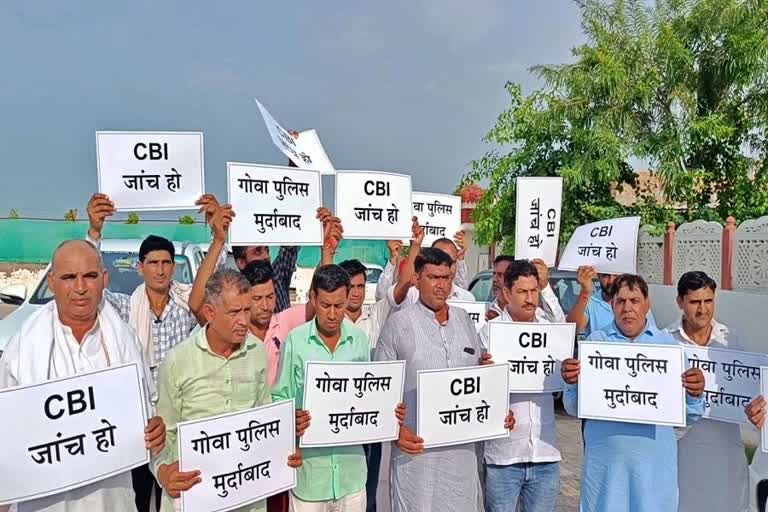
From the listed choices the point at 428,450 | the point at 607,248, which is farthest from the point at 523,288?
the point at 607,248

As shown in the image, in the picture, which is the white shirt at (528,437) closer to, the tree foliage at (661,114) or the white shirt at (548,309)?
the white shirt at (548,309)

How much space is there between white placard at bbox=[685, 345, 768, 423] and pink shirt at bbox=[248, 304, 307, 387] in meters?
2.34

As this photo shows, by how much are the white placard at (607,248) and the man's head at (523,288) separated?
44.5 inches

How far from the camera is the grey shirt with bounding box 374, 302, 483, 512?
3.59 metres

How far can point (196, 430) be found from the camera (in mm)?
2932

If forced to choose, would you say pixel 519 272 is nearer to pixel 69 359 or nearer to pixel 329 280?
pixel 329 280

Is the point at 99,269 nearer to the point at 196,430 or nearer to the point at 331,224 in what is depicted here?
the point at 196,430

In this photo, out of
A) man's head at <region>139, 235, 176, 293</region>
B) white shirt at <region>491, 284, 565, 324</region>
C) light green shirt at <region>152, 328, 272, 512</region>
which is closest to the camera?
light green shirt at <region>152, 328, 272, 512</region>

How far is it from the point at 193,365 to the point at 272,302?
39.9 inches

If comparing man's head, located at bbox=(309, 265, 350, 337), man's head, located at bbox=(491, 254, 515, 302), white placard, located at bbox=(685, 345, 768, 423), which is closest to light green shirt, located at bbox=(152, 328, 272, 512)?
man's head, located at bbox=(309, 265, 350, 337)

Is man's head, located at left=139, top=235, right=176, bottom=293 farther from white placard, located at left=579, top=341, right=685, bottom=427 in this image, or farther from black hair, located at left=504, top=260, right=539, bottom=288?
white placard, located at left=579, top=341, right=685, bottom=427

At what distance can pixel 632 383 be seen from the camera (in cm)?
363

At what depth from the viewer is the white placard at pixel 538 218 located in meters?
5.18

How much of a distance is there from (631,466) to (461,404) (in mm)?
950
